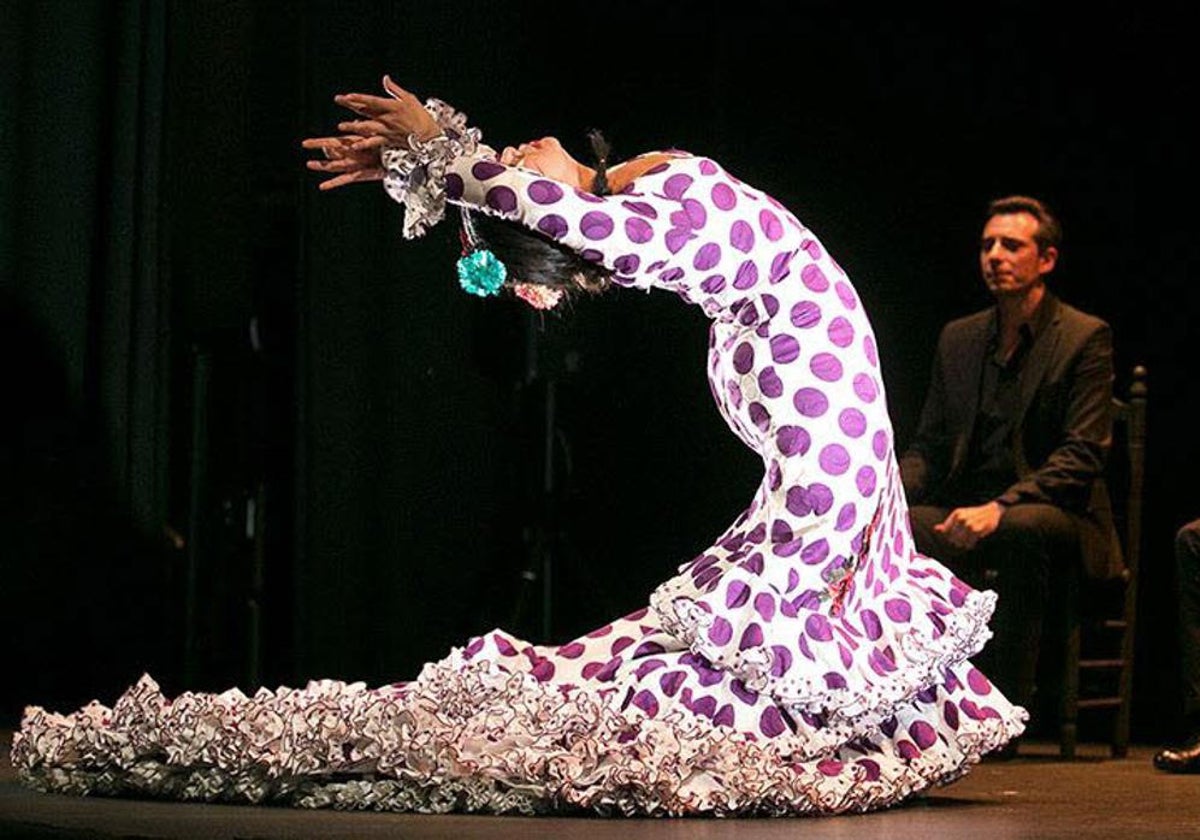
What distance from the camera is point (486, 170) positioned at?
272 cm

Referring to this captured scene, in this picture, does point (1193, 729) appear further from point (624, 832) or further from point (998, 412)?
point (624, 832)

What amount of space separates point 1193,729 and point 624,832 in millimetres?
2449

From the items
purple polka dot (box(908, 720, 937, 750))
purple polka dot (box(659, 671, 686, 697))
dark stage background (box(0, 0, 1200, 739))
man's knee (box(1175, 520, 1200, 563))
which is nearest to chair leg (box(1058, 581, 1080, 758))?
man's knee (box(1175, 520, 1200, 563))

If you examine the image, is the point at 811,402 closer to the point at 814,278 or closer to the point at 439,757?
the point at 814,278

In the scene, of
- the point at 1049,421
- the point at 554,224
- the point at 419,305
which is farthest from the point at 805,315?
the point at 419,305

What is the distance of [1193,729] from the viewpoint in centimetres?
451

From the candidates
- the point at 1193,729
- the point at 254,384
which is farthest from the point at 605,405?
the point at 1193,729

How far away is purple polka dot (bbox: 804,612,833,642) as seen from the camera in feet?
9.08

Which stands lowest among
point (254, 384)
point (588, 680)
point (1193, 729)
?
point (1193, 729)

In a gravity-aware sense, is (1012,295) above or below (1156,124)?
below

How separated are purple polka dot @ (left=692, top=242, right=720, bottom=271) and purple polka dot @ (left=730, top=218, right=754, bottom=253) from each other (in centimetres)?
3

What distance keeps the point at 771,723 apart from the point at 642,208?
0.68 m

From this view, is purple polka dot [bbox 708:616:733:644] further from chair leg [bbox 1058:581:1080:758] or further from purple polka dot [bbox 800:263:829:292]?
chair leg [bbox 1058:581:1080:758]

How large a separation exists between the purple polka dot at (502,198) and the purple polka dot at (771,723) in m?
0.72
